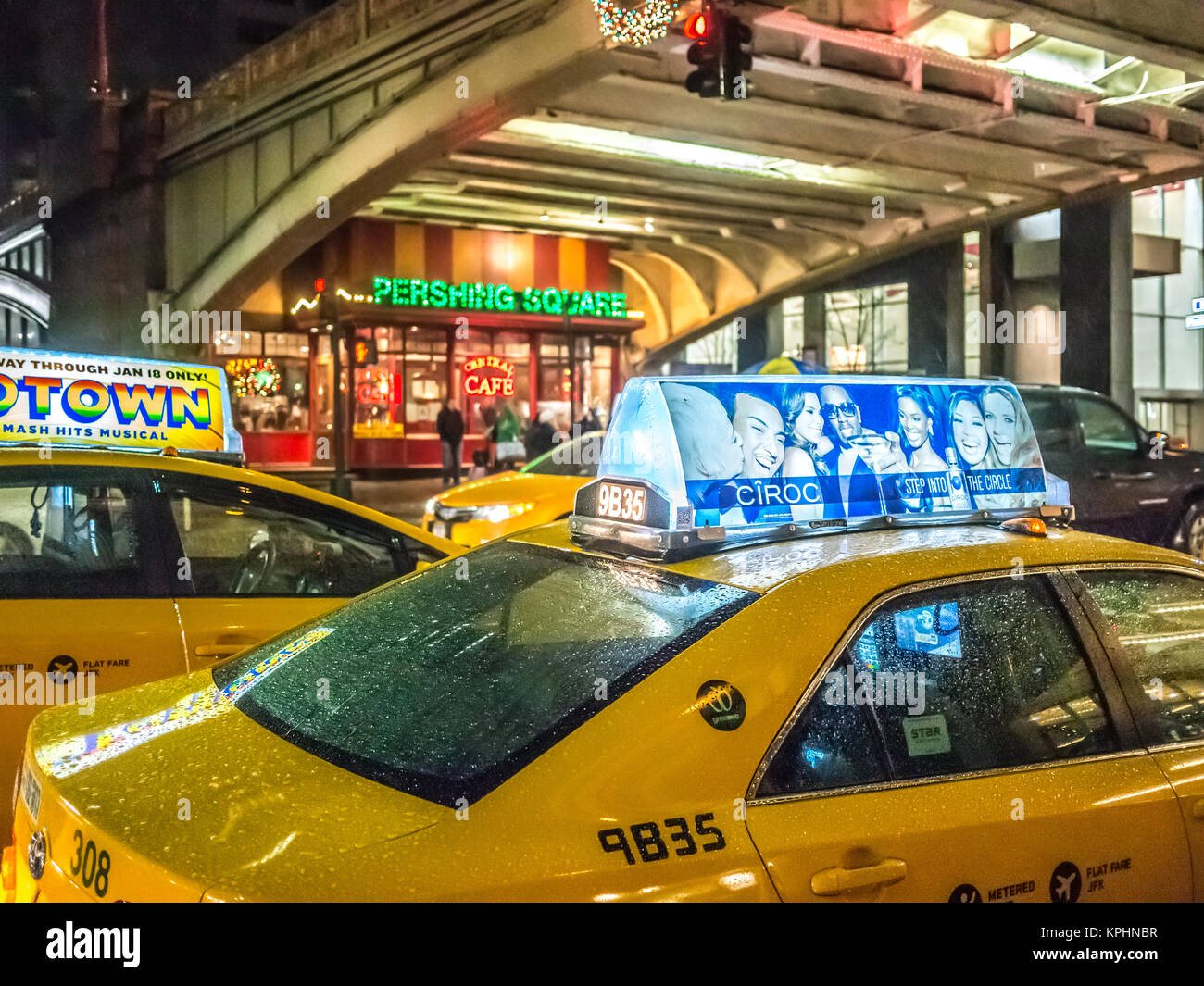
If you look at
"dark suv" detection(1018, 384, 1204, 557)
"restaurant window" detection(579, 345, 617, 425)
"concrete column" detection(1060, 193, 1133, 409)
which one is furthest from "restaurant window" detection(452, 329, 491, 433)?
"dark suv" detection(1018, 384, 1204, 557)

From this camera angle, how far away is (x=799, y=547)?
296 cm

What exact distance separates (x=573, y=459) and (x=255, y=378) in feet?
62.9

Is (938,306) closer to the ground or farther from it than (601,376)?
farther from it

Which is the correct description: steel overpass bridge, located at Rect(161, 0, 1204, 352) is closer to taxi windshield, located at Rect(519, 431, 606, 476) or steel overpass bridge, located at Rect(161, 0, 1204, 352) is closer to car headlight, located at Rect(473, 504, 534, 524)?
taxi windshield, located at Rect(519, 431, 606, 476)

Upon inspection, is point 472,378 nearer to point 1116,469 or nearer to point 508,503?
point 508,503

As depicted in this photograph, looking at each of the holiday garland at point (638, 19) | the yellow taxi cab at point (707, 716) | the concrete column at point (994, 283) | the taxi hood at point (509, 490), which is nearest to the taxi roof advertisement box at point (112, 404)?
the yellow taxi cab at point (707, 716)

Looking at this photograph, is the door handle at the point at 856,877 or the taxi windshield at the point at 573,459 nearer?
the door handle at the point at 856,877

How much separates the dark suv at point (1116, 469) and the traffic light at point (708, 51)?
12.5 feet

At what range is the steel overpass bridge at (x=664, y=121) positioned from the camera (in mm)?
15234

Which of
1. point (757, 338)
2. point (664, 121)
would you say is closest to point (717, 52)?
point (664, 121)

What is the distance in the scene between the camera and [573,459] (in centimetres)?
1134

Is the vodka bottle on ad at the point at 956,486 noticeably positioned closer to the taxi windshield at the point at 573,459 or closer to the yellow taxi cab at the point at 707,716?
the yellow taxi cab at the point at 707,716

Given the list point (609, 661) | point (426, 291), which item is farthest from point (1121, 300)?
point (609, 661)
